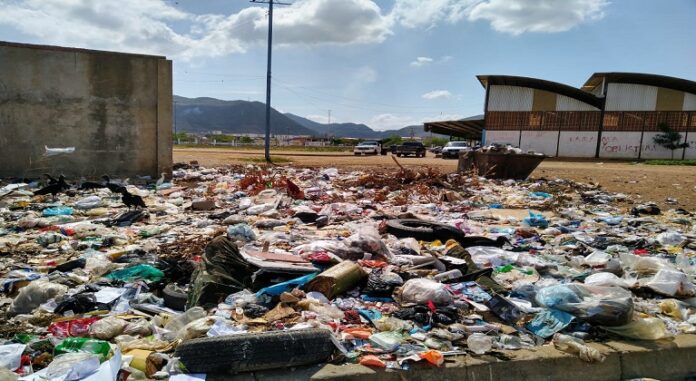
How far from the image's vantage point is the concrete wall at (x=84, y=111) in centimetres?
984

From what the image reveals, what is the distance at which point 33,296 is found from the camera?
3.07m

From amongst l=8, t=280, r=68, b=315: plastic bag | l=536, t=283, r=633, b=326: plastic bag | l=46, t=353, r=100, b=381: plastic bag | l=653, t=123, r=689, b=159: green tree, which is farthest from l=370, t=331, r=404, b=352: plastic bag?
l=653, t=123, r=689, b=159: green tree

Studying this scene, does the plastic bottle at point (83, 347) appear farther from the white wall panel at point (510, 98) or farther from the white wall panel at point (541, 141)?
the white wall panel at point (510, 98)

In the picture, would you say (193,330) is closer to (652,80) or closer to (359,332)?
(359,332)

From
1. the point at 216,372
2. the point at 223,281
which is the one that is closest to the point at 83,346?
the point at 216,372

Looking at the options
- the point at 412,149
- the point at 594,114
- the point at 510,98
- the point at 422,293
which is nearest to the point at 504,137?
the point at 510,98

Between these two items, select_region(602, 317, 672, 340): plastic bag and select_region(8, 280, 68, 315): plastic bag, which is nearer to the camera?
select_region(602, 317, 672, 340): plastic bag

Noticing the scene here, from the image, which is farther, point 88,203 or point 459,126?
A: point 459,126

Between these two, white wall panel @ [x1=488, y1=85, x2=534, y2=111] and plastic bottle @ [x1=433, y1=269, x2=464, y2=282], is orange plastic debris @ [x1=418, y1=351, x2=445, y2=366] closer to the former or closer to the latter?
plastic bottle @ [x1=433, y1=269, x2=464, y2=282]

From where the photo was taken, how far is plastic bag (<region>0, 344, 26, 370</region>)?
7.27 feet

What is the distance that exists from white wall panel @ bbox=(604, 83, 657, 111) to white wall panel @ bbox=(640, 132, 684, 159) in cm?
188

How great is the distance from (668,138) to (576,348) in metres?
31.5

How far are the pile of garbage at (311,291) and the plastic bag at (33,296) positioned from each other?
0.5 inches

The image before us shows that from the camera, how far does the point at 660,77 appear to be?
1065 inches
